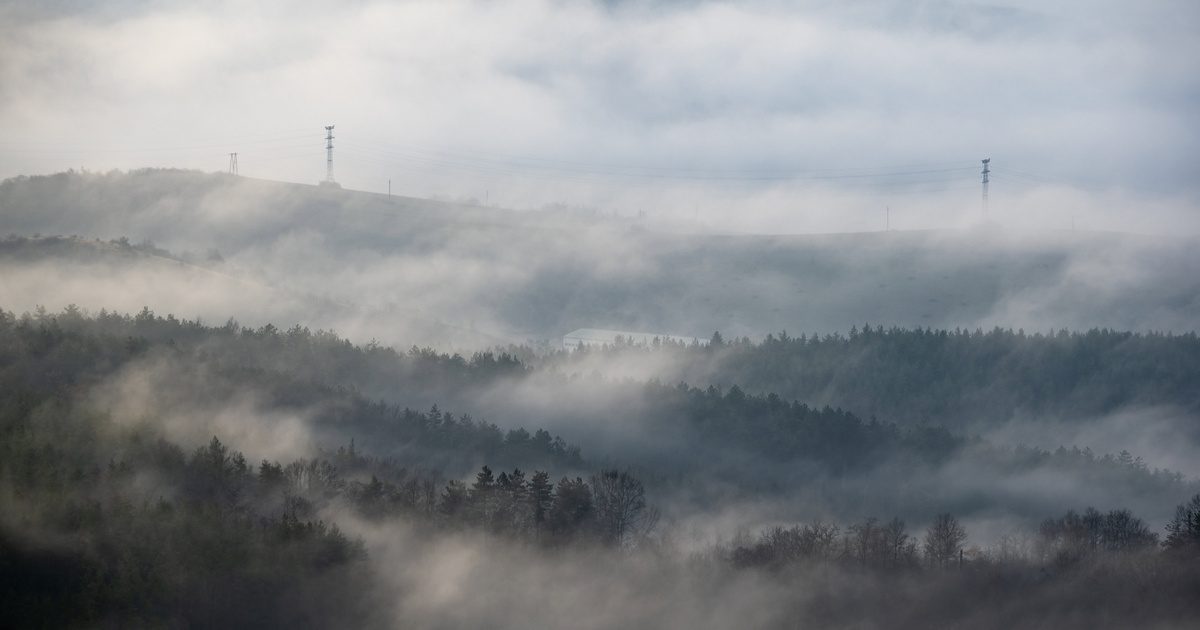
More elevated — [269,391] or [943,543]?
[269,391]

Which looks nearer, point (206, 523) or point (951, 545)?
point (206, 523)

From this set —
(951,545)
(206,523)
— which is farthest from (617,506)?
(206,523)

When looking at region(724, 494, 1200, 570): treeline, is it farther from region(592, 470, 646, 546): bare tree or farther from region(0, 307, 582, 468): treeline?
region(0, 307, 582, 468): treeline

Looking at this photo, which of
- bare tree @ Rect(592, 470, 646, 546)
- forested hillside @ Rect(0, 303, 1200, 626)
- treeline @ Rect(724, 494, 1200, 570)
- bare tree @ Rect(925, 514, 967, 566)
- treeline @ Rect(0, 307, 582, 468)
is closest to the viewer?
forested hillside @ Rect(0, 303, 1200, 626)

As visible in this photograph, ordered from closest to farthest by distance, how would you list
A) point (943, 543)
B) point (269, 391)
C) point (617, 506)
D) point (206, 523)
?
point (206, 523) < point (617, 506) < point (943, 543) < point (269, 391)

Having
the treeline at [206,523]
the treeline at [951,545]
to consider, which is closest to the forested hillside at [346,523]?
the treeline at [206,523]

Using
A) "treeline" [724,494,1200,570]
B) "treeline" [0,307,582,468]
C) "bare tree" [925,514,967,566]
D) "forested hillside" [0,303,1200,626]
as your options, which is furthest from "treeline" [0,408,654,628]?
"bare tree" [925,514,967,566]

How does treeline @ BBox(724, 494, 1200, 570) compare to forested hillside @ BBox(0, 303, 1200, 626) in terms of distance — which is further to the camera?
treeline @ BBox(724, 494, 1200, 570)

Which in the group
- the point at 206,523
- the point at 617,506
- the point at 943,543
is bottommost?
the point at 943,543

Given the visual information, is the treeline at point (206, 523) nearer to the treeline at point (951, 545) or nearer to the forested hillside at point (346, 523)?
the forested hillside at point (346, 523)

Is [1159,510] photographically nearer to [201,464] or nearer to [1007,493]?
[1007,493]

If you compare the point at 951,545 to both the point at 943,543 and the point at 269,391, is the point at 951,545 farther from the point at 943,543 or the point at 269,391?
the point at 269,391
